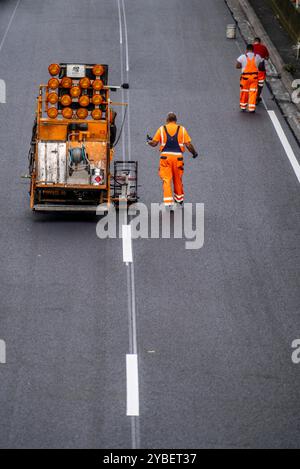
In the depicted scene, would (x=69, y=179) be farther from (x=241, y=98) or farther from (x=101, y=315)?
(x=241, y=98)

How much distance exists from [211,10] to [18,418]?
23244mm

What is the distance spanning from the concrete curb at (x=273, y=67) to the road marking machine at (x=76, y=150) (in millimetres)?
5391

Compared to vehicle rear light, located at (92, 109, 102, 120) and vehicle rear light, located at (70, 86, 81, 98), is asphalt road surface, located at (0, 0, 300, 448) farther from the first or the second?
vehicle rear light, located at (70, 86, 81, 98)

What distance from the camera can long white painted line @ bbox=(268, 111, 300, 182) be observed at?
2186 cm

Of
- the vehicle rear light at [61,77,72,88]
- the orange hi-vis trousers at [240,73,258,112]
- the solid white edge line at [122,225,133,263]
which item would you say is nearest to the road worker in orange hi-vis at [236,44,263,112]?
the orange hi-vis trousers at [240,73,258,112]

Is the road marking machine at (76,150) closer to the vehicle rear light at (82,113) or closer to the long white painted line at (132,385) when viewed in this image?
the vehicle rear light at (82,113)

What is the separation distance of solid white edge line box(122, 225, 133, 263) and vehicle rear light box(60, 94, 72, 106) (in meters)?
2.41

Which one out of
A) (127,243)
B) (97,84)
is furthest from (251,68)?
(127,243)

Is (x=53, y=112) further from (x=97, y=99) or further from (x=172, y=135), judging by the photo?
(x=172, y=135)

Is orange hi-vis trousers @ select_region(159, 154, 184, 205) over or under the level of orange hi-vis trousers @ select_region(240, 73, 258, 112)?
under

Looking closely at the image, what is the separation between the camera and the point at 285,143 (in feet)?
76.3

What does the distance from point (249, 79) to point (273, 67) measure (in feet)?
13.6

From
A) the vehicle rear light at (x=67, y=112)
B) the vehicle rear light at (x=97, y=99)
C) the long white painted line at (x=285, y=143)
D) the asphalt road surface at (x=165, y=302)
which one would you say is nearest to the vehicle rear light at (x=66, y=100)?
the vehicle rear light at (x=67, y=112)
